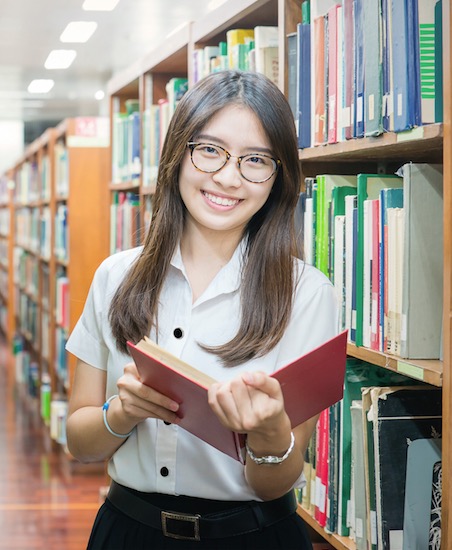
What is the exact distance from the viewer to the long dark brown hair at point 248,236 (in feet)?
5.02

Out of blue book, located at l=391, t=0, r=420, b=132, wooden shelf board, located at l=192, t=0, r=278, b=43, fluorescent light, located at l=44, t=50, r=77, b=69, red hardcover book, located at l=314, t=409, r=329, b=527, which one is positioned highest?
fluorescent light, located at l=44, t=50, r=77, b=69

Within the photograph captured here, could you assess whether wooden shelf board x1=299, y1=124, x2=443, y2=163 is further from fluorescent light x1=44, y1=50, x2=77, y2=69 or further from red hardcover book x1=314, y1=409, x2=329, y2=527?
fluorescent light x1=44, y1=50, x2=77, y2=69

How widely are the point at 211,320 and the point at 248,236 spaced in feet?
0.59

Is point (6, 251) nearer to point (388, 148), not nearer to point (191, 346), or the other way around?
point (388, 148)

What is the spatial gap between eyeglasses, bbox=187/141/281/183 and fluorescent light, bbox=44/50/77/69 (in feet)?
17.0

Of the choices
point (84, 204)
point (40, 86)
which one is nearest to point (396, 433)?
point (84, 204)

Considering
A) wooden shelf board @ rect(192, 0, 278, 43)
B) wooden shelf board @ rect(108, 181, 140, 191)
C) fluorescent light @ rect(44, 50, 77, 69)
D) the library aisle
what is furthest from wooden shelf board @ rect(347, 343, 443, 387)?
fluorescent light @ rect(44, 50, 77, 69)

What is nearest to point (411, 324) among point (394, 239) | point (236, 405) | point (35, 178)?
point (394, 239)

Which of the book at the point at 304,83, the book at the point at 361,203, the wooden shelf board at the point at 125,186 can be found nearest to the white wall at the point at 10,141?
the wooden shelf board at the point at 125,186

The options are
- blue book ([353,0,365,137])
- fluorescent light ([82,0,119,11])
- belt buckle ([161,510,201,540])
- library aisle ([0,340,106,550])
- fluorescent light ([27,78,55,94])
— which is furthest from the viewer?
fluorescent light ([27,78,55,94])

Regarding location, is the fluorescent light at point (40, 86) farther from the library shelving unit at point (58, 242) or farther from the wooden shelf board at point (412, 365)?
the wooden shelf board at point (412, 365)

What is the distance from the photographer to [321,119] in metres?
2.12

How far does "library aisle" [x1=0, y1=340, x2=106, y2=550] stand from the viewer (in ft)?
13.4

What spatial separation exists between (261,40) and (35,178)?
221 inches
